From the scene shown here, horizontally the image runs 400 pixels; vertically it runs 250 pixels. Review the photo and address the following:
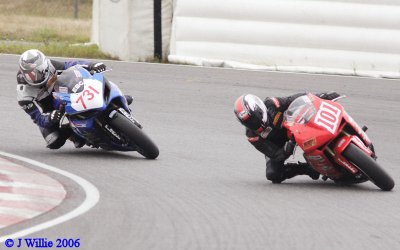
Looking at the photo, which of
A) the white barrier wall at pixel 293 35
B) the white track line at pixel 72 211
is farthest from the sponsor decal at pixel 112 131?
the white barrier wall at pixel 293 35

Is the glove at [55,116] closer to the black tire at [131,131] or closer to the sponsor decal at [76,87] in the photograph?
the sponsor decal at [76,87]

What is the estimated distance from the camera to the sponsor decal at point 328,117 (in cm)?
838

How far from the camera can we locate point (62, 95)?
10.1 metres

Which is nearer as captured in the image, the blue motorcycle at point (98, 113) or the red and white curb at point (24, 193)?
the red and white curb at point (24, 193)

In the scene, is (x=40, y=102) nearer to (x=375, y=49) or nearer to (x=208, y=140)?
(x=208, y=140)

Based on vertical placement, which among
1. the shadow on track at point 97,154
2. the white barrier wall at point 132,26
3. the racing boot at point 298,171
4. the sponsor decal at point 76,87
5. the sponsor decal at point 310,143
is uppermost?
the sponsor decal at point 310,143

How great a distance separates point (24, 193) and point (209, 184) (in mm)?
1742

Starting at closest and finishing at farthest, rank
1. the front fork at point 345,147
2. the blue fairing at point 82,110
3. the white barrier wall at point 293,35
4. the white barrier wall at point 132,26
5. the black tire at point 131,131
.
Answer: the front fork at point 345,147, the black tire at point 131,131, the blue fairing at point 82,110, the white barrier wall at point 293,35, the white barrier wall at point 132,26

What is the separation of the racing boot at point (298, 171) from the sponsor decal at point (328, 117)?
0.74 m

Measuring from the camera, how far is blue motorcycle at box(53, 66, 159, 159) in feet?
32.7

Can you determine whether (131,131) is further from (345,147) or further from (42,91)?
(345,147)

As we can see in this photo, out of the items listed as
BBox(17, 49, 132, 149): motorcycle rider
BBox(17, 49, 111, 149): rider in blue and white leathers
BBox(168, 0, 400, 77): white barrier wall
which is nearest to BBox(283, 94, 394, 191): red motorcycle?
BBox(17, 49, 132, 149): motorcycle rider

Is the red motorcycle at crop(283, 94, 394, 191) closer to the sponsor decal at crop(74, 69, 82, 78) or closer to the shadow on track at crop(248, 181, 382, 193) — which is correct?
the shadow on track at crop(248, 181, 382, 193)

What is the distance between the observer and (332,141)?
27.8ft
